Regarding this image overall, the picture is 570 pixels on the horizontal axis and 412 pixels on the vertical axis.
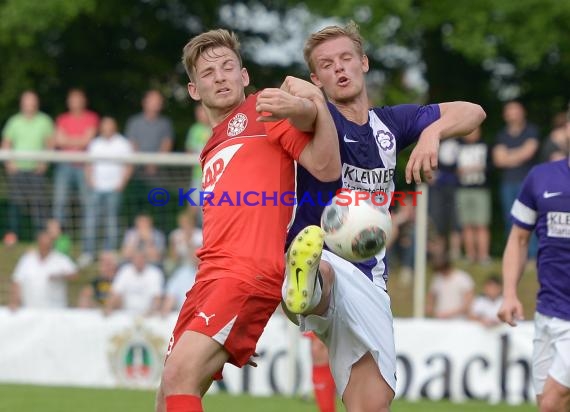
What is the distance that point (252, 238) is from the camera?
526 centimetres

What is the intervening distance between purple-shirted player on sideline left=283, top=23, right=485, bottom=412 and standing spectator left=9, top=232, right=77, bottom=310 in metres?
6.35

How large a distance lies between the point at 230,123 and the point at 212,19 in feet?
49.2

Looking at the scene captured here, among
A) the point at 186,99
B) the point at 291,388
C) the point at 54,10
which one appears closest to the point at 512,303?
the point at 291,388

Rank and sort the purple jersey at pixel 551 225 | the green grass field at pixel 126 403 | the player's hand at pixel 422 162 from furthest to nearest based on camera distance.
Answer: the green grass field at pixel 126 403
the purple jersey at pixel 551 225
the player's hand at pixel 422 162

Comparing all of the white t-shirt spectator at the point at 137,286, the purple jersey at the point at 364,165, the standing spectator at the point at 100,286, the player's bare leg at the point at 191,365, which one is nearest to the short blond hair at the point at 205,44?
the purple jersey at the point at 364,165

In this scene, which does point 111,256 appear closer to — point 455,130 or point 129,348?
point 129,348

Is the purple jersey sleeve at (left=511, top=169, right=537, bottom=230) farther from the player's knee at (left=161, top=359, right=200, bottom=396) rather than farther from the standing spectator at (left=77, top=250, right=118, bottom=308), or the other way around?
the standing spectator at (left=77, top=250, right=118, bottom=308)

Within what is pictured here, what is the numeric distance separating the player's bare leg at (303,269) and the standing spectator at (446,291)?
6.47m

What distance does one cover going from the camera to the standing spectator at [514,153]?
40.8ft

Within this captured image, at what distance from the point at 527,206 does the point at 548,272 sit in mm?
426

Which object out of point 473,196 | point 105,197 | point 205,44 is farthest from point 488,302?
point 205,44

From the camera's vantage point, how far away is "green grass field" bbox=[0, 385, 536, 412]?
9156 millimetres

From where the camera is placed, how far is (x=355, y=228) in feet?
17.2

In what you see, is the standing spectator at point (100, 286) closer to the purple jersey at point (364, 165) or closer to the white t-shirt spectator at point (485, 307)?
the white t-shirt spectator at point (485, 307)
